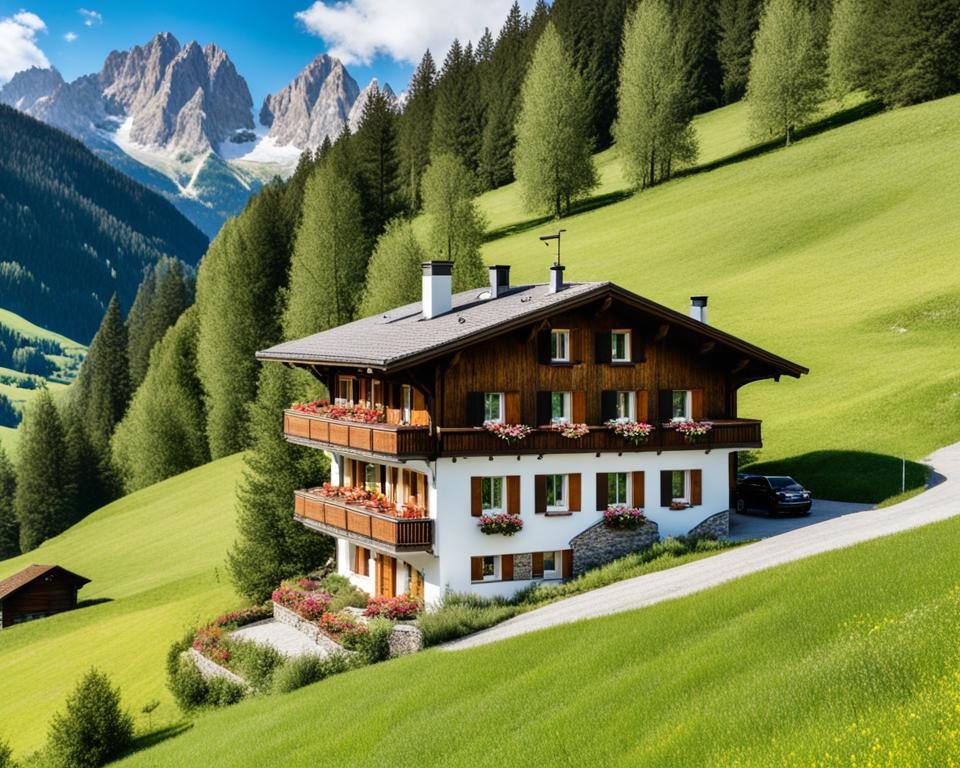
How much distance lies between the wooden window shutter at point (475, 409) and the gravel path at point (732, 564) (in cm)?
655

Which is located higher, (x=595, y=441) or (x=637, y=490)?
(x=595, y=441)

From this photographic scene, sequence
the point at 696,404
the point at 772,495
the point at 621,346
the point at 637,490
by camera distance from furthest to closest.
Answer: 1. the point at 772,495
2. the point at 696,404
3. the point at 621,346
4. the point at 637,490

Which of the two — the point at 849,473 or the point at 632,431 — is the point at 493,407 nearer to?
the point at 632,431

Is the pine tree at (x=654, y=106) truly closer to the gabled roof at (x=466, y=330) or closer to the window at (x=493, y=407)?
the gabled roof at (x=466, y=330)

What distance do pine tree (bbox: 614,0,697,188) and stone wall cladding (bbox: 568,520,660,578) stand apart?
2813 inches

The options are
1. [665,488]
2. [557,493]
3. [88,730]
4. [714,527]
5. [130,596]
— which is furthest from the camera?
[130,596]

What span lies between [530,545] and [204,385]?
2837 inches

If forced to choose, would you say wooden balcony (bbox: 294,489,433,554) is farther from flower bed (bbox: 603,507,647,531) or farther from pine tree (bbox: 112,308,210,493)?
pine tree (bbox: 112,308,210,493)

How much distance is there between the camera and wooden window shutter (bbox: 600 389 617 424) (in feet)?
124

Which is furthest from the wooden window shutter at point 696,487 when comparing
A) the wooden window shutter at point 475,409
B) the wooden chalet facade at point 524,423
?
the wooden window shutter at point 475,409

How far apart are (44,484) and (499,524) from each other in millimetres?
84083

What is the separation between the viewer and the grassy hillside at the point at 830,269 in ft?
153

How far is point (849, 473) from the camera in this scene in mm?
43062

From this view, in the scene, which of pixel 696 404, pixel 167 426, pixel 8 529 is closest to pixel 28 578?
pixel 167 426
